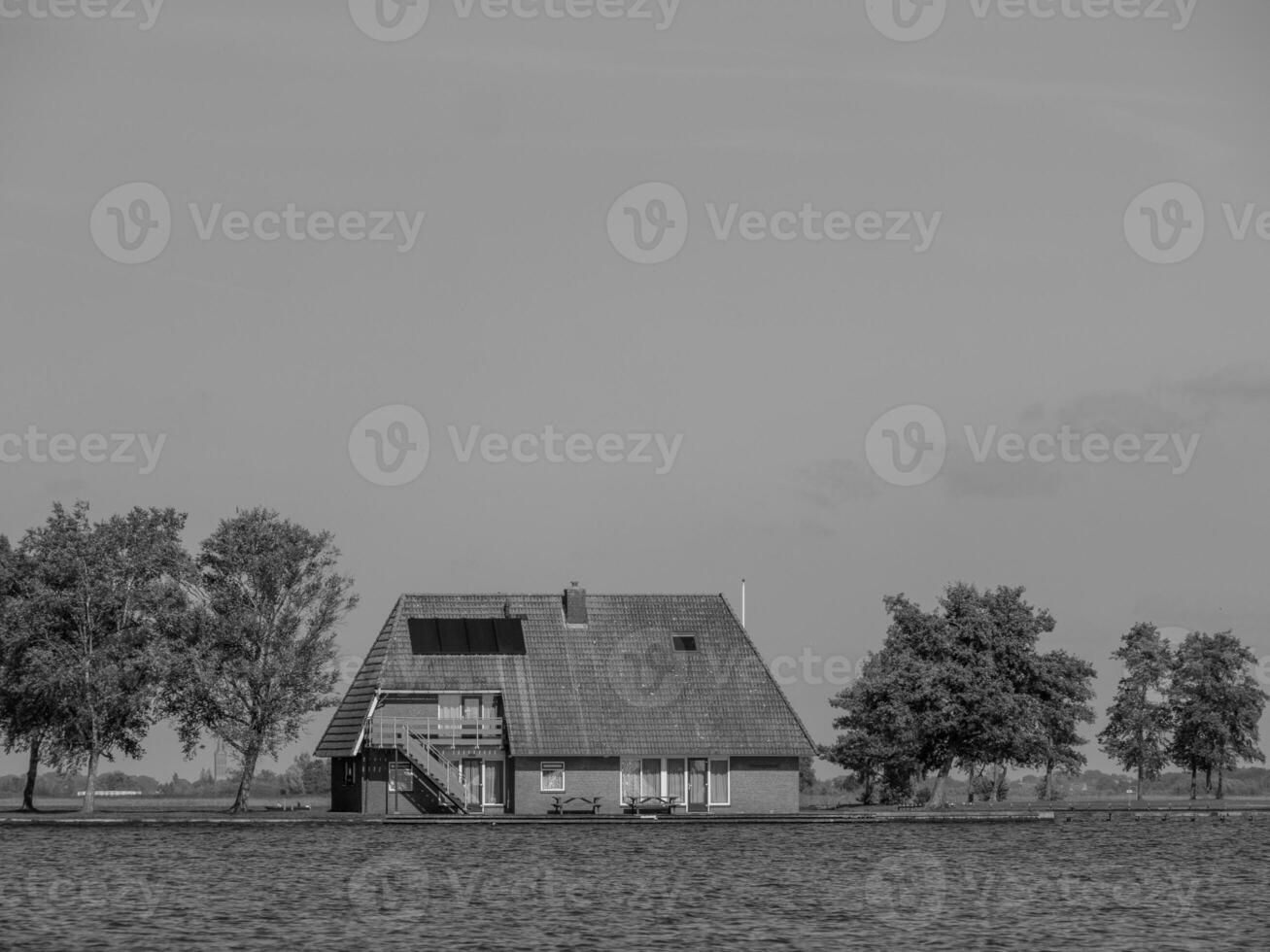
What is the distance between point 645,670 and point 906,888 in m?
30.2

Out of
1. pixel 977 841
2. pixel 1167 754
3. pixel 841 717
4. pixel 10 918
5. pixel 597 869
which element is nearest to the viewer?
pixel 10 918

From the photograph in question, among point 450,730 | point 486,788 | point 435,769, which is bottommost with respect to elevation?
point 486,788

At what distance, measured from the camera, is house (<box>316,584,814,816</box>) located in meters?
76.4

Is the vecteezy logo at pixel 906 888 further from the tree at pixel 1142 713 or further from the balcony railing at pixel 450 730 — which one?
the tree at pixel 1142 713

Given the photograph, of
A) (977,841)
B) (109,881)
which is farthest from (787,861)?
(109,881)

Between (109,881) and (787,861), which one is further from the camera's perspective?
(787,861)

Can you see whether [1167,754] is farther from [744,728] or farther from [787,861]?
[787,861]

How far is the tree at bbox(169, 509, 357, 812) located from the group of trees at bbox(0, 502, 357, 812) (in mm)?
38

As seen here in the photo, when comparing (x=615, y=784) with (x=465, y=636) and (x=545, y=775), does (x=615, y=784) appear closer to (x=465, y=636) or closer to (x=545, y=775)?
(x=545, y=775)

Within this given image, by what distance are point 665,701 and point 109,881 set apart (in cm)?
3167

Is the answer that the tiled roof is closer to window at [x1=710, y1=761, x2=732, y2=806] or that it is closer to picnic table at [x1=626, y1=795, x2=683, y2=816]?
window at [x1=710, y1=761, x2=732, y2=806]

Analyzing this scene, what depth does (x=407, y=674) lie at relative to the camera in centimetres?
7769

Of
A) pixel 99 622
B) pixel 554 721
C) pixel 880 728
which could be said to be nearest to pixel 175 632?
pixel 99 622

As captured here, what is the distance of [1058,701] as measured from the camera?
291ft
